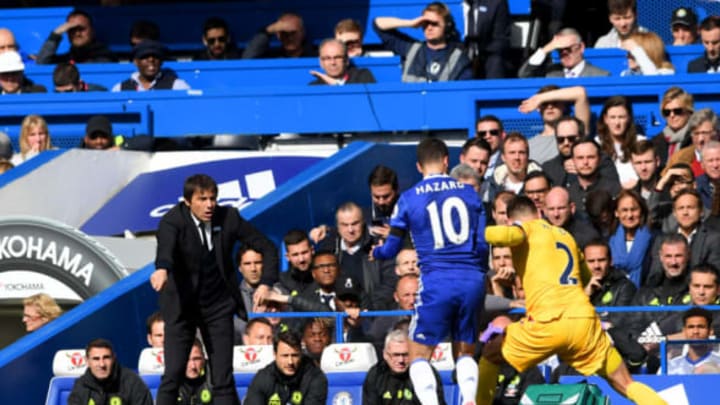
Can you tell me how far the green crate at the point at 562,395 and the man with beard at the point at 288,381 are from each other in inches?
87.8

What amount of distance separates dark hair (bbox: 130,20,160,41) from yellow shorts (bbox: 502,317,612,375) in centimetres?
877

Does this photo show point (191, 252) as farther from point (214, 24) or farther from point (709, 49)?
point (214, 24)

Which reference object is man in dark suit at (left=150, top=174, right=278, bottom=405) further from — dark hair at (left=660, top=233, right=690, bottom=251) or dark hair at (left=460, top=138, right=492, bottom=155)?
dark hair at (left=460, top=138, right=492, bottom=155)

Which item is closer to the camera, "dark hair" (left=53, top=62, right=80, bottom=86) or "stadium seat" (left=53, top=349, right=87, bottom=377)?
"stadium seat" (left=53, top=349, right=87, bottom=377)

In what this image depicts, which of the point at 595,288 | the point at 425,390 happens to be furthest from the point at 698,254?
the point at 425,390

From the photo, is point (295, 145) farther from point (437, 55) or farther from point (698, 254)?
point (698, 254)

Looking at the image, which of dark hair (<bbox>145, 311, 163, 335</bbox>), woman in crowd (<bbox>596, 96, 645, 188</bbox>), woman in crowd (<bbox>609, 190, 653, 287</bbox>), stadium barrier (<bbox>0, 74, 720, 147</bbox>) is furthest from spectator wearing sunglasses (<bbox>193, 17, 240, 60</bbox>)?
woman in crowd (<bbox>609, 190, 653, 287</bbox>)

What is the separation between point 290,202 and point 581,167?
258 centimetres

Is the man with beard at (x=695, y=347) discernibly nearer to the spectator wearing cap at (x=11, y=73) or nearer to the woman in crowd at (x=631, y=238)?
the woman in crowd at (x=631, y=238)

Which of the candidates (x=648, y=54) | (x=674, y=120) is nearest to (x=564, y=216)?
(x=674, y=120)

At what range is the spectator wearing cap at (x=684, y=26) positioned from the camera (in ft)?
61.6

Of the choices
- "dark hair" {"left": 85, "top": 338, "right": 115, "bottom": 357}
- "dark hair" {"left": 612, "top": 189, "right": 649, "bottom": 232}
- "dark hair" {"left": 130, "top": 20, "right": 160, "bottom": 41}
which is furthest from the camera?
"dark hair" {"left": 130, "top": 20, "right": 160, "bottom": 41}

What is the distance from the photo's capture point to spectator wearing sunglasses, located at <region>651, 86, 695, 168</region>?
16.4m

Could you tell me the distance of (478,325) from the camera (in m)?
12.2
